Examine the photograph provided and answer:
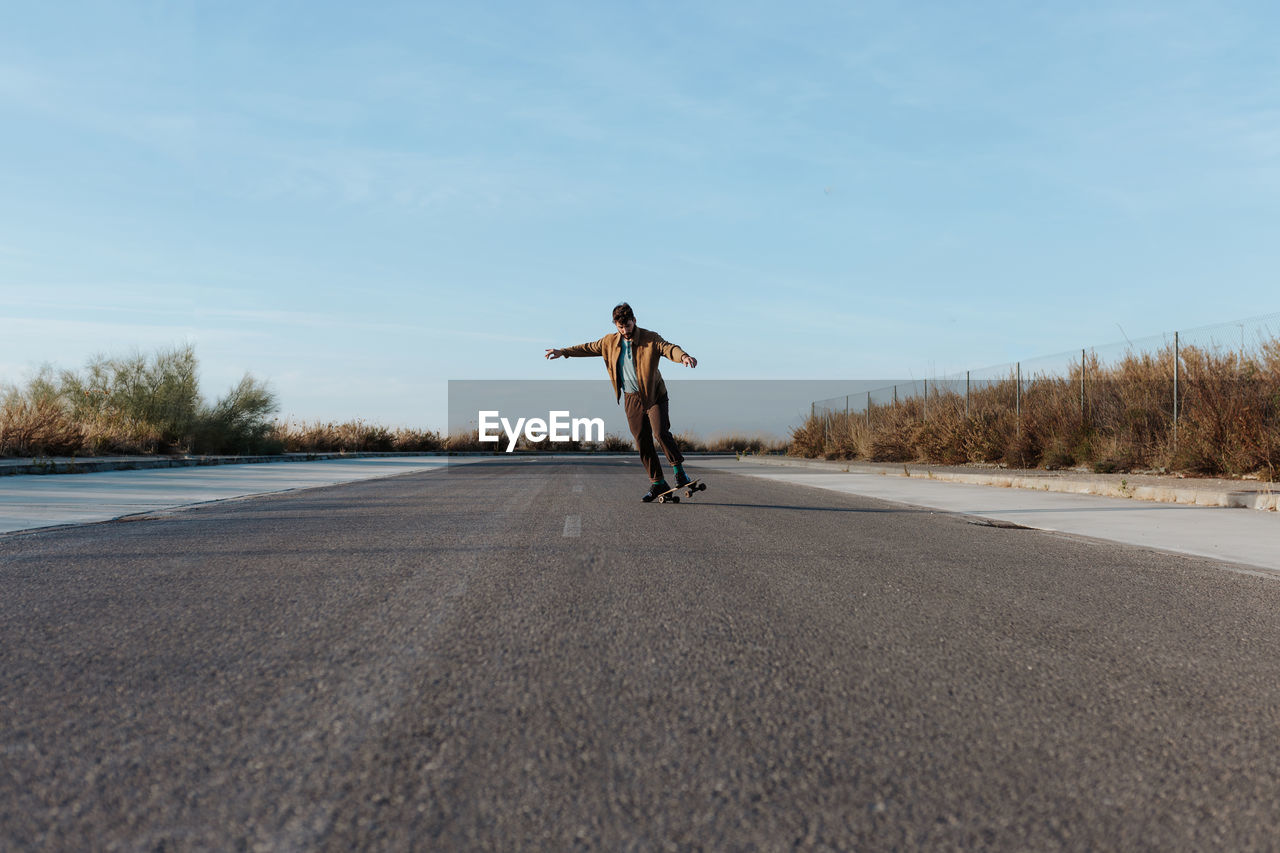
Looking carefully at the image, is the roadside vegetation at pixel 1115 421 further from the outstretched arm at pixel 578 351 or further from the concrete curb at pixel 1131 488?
the outstretched arm at pixel 578 351

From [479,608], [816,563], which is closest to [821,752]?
[479,608]

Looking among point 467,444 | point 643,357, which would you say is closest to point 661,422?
point 643,357

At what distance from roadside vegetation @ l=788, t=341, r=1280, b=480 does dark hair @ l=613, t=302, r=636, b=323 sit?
29.5ft

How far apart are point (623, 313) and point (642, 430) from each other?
56.0 inches

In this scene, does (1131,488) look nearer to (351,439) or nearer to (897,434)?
(897,434)

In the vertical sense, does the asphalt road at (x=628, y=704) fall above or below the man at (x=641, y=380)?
below

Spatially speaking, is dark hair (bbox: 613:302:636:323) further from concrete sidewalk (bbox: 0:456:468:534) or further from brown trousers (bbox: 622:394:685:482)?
concrete sidewalk (bbox: 0:456:468:534)

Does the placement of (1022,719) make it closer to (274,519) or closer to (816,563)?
(816,563)

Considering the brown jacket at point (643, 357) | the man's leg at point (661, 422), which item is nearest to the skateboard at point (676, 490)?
the man's leg at point (661, 422)

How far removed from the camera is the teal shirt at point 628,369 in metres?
10.5

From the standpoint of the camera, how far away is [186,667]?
321 cm

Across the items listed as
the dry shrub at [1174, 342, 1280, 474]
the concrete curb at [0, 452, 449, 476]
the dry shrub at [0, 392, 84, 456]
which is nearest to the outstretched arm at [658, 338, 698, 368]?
the dry shrub at [1174, 342, 1280, 474]

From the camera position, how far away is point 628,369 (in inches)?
415

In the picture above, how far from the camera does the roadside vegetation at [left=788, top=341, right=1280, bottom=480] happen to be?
43.2ft
